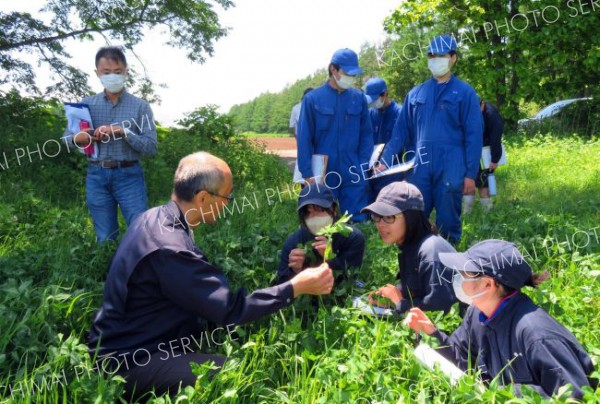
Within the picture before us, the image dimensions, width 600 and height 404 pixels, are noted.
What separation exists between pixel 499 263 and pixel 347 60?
3.24 m

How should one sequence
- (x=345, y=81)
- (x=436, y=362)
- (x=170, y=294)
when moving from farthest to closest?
1. (x=345, y=81)
2. (x=170, y=294)
3. (x=436, y=362)

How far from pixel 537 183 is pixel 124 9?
712 centimetres

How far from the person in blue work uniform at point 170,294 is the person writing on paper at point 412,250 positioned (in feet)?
1.92

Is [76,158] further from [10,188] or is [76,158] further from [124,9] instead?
[124,9]

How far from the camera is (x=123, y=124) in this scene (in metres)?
4.66

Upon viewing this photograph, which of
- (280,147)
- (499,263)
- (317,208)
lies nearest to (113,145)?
(317,208)

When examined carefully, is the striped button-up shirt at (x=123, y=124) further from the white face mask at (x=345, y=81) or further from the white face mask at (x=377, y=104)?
the white face mask at (x=377, y=104)

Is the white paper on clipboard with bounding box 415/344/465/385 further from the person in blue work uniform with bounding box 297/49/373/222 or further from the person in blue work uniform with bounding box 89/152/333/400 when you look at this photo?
the person in blue work uniform with bounding box 297/49/373/222

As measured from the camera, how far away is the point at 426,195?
4980 millimetres

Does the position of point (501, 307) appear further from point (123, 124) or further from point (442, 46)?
point (123, 124)

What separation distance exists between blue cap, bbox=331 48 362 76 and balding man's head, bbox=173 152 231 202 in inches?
108

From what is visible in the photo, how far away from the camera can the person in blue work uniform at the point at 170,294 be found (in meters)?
2.54

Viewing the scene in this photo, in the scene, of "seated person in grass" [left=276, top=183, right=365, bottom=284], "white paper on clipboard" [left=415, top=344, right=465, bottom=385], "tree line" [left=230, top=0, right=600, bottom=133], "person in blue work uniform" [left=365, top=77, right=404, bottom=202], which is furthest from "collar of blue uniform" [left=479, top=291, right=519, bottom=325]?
"tree line" [left=230, top=0, right=600, bottom=133]

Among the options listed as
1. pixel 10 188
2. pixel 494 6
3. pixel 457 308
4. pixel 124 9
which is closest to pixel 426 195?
pixel 457 308
